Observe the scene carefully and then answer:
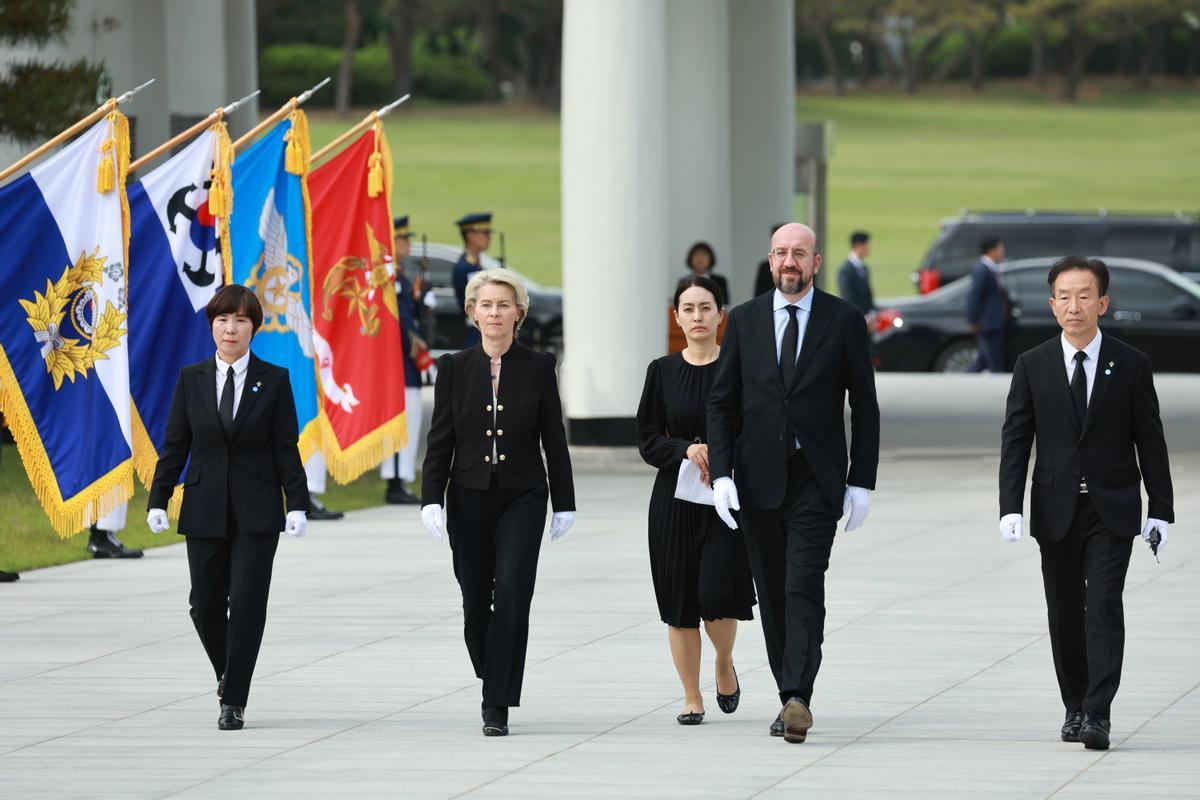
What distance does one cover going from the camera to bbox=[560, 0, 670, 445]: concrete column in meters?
18.7

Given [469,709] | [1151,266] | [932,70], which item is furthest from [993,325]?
[932,70]

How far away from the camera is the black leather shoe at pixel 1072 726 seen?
8172mm

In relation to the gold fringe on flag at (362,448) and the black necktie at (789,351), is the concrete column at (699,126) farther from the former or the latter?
the black necktie at (789,351)

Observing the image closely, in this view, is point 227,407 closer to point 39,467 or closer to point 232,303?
point 232,303

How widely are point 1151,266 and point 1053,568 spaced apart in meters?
22.4

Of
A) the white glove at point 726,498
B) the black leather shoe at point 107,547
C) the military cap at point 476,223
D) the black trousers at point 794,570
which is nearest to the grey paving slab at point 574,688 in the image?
the black leather shoe at point 107,547

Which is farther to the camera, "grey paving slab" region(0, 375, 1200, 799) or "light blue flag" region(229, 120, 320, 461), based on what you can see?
"light blue flag" region(229, 120, 320, 461)

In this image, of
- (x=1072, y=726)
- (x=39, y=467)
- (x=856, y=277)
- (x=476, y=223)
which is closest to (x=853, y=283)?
(x=856, y=277)

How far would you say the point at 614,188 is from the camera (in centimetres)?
1878

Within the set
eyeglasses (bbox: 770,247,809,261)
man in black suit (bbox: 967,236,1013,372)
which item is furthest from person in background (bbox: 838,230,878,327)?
eyeglasses (bbox: 770,247,809,261)

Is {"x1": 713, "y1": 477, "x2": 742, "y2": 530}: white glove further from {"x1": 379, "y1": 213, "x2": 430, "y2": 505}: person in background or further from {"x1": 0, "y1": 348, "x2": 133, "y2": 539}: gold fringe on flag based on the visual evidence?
{"x1": 379, "y1": 213, "x2": 430, "y2": 505}: person in background

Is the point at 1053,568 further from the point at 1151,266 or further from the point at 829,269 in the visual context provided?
Result: the point at 829,269

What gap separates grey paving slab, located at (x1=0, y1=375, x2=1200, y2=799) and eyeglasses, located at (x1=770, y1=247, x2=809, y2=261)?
1.69m

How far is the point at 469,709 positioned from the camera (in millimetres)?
8930
